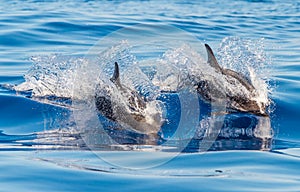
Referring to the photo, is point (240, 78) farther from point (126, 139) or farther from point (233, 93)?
point (126, 139)

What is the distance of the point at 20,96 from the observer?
9.38 meters

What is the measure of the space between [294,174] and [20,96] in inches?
168

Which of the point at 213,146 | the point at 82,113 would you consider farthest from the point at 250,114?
the point at 82,113

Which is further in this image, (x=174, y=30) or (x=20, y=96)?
(x=174, y=30)

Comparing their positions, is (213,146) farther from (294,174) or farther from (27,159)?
(27,159)

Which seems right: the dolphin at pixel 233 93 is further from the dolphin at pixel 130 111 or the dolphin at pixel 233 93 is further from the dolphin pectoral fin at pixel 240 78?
the dolphin at pixel 130 111

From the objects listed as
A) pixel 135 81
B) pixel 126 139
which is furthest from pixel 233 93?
pixel 126 139

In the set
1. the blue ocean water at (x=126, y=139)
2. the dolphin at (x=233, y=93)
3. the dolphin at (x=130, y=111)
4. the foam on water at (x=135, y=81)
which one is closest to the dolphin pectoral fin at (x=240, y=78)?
the dolphin at (x=233, y=93)

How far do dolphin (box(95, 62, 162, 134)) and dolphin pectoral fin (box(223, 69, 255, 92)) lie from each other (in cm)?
→ 106

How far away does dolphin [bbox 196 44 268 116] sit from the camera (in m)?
8.50

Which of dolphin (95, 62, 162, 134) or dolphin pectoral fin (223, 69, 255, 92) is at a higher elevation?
dolphin pectoral fin (223, 69, 255, 92)

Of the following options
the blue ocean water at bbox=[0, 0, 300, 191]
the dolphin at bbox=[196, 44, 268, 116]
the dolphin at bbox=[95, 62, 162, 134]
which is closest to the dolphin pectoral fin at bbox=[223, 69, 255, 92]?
the dolphin at bbox=[196, 44, 268, 116]

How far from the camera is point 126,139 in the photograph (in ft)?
24.6

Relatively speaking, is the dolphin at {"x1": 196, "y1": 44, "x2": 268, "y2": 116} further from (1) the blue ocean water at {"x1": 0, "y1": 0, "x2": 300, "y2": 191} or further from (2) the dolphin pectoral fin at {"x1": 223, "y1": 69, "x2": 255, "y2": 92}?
(1) the blue ocean water at {"x1": 0, "y1": 0, "x2": 300, "y2": 191}
